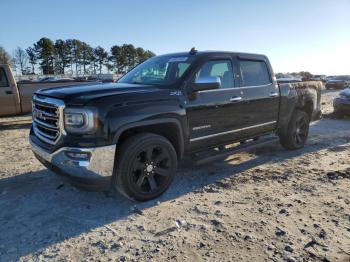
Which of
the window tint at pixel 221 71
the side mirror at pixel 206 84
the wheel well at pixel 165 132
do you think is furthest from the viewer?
the window tint at pixel 221 71

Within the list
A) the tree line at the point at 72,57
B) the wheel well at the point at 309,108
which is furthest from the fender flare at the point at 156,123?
the tree line at the point at 72,57

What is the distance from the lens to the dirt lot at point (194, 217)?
321 cm

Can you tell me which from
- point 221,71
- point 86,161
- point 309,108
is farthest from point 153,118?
point 309,108

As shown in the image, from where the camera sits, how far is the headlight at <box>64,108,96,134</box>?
3.71 m

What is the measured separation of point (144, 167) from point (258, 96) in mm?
2579

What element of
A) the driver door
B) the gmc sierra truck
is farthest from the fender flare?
the driver door

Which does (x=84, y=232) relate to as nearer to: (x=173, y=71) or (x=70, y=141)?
(x=70, y=141)

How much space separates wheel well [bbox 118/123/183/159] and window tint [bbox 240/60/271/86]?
5.57 feet

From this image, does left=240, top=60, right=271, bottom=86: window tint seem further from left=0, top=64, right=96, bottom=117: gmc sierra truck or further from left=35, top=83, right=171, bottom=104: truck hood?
left=0, top=64, right=96, bottom=117: gmc sierra truck

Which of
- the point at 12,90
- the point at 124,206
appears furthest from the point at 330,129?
the point at 12,90

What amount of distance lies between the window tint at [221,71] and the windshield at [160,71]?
268mm

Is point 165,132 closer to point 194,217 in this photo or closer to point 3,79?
point 194,217

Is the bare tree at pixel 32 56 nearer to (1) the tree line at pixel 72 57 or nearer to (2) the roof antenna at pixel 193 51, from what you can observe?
(1) the tree line at pixel 72 57

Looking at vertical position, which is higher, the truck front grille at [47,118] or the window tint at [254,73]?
the window tint at [254,73]
